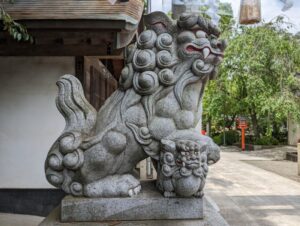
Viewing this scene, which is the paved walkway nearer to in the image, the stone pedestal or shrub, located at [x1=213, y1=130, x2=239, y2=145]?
the stone pedestal

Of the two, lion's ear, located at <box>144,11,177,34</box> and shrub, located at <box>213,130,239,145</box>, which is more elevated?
lion's ear, located at <box>144,11,177,34</box>

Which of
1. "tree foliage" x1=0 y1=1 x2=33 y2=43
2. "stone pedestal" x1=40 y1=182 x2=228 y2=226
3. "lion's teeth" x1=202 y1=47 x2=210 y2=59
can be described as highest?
"tree foliage" x1=0 y1=1 x2=33 y2=43

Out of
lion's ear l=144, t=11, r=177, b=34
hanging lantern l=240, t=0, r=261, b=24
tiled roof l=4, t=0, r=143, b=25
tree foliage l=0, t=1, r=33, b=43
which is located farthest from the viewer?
tiled roof l=4, t=0, r=143, b=25

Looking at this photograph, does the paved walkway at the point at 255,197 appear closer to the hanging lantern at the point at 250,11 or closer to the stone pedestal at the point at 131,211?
the hanging lantern at the point at 250,11

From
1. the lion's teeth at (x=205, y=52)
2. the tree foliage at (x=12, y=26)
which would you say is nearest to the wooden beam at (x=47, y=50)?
→ the tree foliage at (x=12, y=26)

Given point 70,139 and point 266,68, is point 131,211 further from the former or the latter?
point 266,68

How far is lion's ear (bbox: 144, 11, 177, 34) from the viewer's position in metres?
2.10

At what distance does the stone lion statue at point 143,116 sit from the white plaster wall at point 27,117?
2.71 m

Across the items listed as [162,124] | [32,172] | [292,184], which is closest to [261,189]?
[292,184]

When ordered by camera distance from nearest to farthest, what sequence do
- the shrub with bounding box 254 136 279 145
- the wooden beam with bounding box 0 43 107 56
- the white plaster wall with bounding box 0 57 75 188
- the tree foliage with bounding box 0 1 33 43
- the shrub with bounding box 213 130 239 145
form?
the tree foliage with bounding box 0 1 33 43 → the wooden beam with bounding box 0 43 107 56 → the white plaster wall with bounding box 0 57 75 188 → the shrub with bounding box 254 136 279 145 → the shrub with bounding box 213 130 239 145

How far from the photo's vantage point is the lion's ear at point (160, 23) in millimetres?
2104

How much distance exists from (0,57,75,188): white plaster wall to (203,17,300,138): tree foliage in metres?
11.3

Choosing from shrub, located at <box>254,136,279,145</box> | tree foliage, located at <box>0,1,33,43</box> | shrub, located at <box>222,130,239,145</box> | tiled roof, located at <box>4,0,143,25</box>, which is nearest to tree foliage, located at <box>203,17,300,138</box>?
shrub, located at <box>254,136,279,145</box>

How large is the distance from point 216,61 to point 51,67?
3143 millimetres
